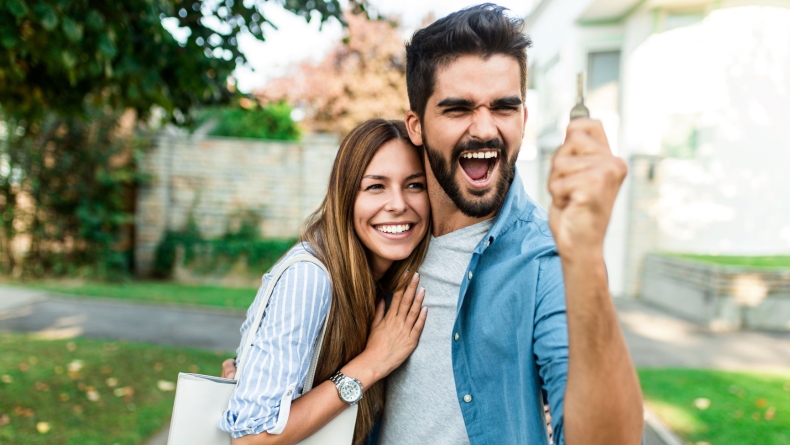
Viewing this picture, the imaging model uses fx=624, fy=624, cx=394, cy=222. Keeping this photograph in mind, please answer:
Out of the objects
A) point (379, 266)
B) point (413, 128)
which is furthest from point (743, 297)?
point (413, 128)

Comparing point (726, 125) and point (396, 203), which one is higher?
point (726, 125)

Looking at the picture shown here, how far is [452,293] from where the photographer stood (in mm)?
2086

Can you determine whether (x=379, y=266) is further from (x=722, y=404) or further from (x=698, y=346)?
(x=698, y=346)

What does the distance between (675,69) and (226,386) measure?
35.3 feet

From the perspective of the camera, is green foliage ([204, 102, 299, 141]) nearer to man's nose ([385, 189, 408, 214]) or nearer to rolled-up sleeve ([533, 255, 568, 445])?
man's nose ([385, 189, 408, 214])

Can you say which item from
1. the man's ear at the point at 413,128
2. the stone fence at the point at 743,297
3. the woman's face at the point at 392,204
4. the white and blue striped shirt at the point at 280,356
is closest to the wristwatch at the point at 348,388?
the white and blue striped shirt at the point at 280,356

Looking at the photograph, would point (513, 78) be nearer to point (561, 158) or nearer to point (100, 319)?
point (561, 158)

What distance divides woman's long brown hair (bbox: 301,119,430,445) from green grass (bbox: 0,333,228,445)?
9.43 feet

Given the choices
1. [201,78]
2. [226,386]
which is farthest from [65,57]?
[226,386]

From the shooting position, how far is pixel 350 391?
199cm

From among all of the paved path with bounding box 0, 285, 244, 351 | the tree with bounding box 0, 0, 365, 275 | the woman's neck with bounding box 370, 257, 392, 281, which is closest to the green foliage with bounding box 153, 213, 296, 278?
the paved path with bounding box 0, 285, 244, 351

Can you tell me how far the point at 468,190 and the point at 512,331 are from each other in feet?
1.60

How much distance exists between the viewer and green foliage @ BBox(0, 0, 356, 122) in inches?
131

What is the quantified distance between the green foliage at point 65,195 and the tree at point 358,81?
25.3 feet
